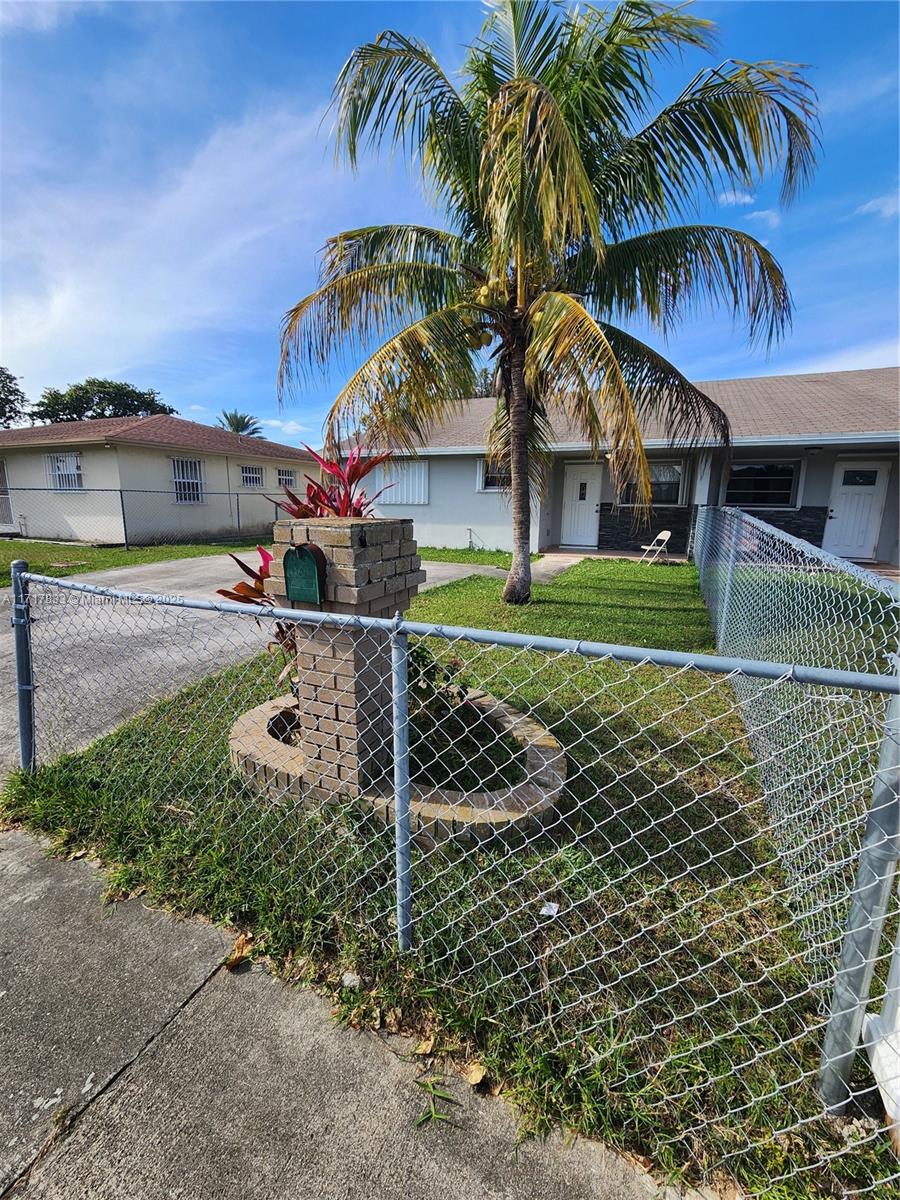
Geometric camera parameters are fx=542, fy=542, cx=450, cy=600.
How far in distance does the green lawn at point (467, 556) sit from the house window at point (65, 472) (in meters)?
10.4

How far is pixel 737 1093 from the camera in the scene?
152 centimetres

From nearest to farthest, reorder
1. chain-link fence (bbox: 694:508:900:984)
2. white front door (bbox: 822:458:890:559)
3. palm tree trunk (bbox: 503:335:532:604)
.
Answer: chain-link fence (bbox: 694:508:900:984), palm tree trunk (bbox: 503:335:532:604), white front door (bbox: 822:458:890:559)

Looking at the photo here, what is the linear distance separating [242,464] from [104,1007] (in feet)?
64.6

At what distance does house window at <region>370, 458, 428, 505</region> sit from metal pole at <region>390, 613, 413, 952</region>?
13.1 metres

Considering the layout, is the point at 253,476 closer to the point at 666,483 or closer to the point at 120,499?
the point at 120,499

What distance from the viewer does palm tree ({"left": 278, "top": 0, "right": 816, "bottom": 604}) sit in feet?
16.4

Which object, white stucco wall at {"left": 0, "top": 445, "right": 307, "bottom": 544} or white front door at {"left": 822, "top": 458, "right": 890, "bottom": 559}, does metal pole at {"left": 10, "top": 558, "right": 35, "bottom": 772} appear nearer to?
white stucco wall at {"left": 0, "top": 445, "right": 307, "bottom": 544}

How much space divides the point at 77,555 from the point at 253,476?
8.36 metres

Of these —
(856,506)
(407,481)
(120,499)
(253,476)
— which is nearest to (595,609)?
(856,506)

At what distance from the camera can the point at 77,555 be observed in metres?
12.6

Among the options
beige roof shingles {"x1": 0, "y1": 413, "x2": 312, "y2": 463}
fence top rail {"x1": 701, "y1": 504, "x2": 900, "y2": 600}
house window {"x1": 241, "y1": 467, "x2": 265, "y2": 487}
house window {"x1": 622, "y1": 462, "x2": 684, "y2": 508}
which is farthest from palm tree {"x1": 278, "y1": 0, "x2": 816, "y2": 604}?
house window {"x1": 241, "y1": 467, "x2": 265, "y2": 487}

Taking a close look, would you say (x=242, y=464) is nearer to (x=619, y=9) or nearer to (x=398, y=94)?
(x=398, y=94)

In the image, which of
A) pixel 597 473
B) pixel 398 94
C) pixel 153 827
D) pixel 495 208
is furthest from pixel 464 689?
pixel 597 473

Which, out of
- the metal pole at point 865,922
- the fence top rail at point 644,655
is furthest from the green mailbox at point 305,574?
the metal pole at point 865,922
